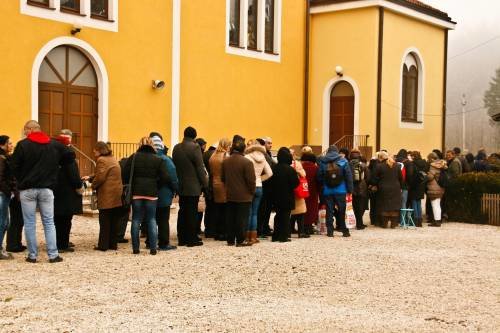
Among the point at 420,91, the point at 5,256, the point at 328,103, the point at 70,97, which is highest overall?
the point at 420,91

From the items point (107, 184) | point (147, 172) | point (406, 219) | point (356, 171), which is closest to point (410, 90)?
point (406, 219)

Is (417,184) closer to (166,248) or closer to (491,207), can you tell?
(491,207)

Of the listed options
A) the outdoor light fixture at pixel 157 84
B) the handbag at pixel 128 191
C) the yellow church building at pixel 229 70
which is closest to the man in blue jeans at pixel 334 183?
the handbag at pixel 128 191

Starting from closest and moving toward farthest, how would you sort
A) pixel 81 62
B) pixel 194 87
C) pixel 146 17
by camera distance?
pixel 81 62, pixel 146 17, pixel 194 87

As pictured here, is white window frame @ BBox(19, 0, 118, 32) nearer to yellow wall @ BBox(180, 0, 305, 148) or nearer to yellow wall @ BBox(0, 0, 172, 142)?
yellow wall @ BBox(0, 0, 172, 142)

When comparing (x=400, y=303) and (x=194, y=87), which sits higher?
(x=194, y=87)

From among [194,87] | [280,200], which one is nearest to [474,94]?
[194,87]

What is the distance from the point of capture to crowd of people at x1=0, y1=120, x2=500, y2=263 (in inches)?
354

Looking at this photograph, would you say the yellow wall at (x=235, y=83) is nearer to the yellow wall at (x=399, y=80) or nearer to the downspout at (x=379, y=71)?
the downspout at (x=379, y=71)

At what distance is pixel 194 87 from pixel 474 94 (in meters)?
116

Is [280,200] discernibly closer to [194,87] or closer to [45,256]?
[45,256]

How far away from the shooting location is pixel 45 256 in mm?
9547

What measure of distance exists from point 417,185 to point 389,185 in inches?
45.0

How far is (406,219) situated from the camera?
15.1 meters
